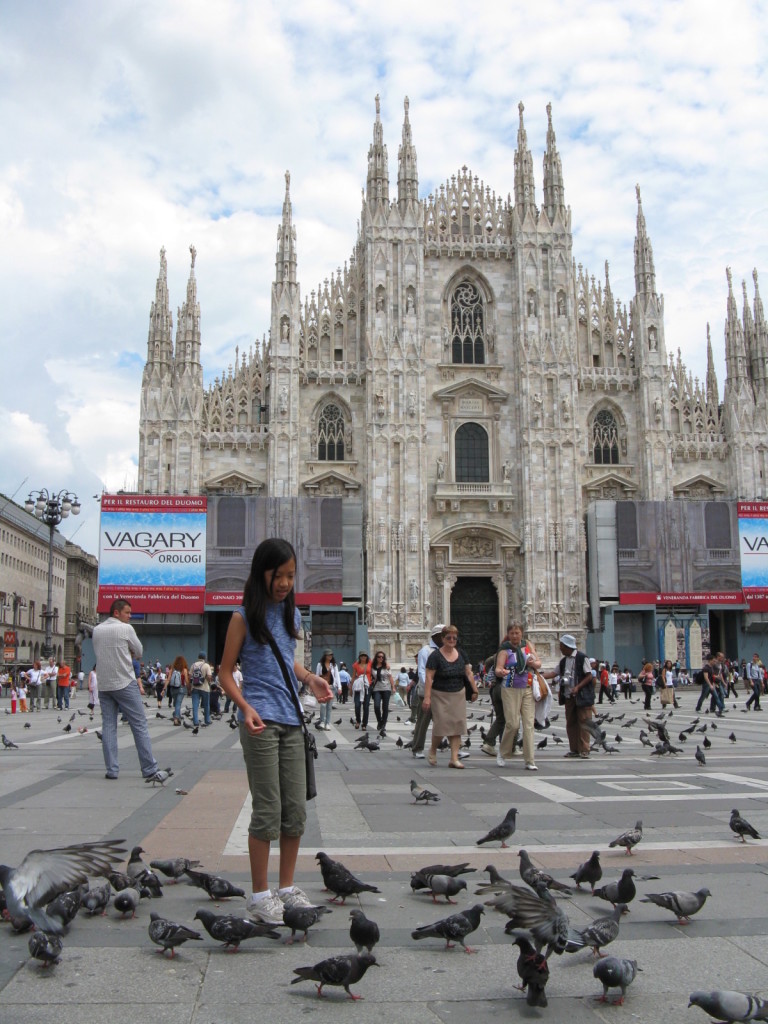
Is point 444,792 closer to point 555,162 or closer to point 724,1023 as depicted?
point 724,1023

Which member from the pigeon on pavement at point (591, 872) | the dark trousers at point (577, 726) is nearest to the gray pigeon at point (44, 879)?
the pigeon on pavement at point (591, 872)

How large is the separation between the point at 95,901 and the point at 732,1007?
8.88ft

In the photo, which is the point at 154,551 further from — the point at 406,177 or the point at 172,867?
the point at 172,867

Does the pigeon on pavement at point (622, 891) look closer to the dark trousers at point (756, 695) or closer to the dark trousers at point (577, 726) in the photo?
the dark trousers at point (577, 726)

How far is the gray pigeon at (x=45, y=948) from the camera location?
366 cm

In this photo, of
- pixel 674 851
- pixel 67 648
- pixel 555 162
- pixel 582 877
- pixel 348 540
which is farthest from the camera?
pixel 67 648

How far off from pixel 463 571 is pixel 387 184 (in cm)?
1511

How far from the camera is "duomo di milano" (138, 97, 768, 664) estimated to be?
36812mm

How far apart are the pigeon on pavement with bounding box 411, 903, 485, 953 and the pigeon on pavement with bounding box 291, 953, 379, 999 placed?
0.51m

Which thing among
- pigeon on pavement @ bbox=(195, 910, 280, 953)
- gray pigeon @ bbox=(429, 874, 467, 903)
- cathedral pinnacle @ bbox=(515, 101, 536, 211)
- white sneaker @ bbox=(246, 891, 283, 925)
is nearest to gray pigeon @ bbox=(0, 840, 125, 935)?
pigeon on pavement @ bbox=(195, 910, 280, 953)

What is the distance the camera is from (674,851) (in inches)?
235

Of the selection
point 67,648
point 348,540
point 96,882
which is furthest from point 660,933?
point 67,648

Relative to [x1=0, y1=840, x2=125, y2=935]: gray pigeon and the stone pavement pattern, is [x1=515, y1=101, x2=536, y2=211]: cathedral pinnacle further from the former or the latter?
[x1=0, y1=840, x2=125, y2=935]: gray pigeon

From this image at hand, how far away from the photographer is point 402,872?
5.42m
